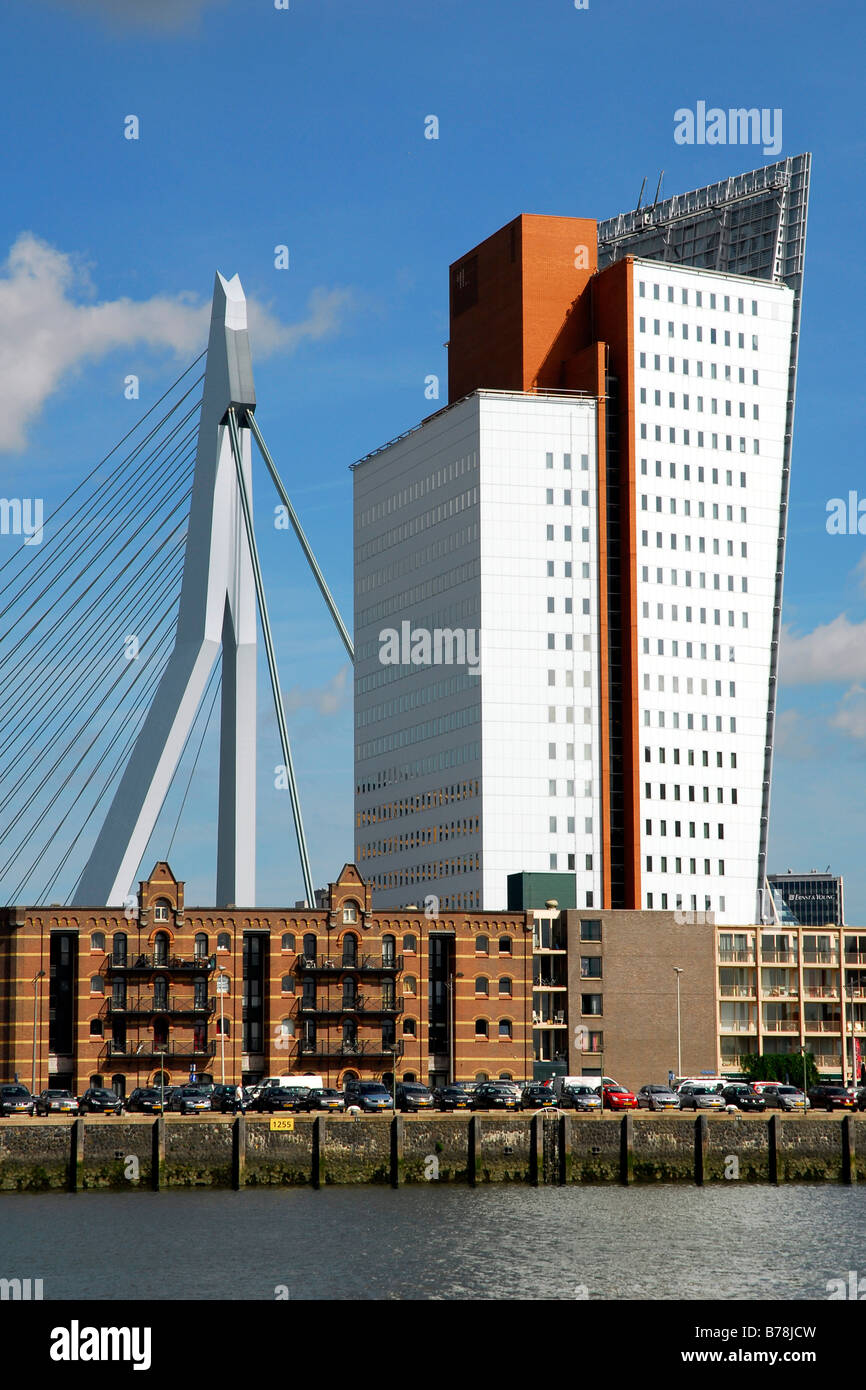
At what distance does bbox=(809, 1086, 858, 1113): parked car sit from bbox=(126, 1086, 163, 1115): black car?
120ft

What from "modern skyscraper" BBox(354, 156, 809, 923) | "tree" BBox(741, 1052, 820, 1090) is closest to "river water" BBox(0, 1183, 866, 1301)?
"tree" BBox(741, 1052, 820, 1090)

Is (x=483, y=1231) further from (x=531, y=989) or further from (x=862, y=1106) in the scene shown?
(x=531, y=989)

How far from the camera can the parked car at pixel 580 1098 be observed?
96.4 metres

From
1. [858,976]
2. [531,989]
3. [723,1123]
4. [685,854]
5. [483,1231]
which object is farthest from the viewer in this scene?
[685,854]

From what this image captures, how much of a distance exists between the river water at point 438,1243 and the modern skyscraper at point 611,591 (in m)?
104

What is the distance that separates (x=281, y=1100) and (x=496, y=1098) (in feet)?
34.9

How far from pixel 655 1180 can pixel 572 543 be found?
110568 mm

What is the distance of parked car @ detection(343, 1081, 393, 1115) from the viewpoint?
8950cm

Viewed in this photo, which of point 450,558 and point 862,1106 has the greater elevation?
point 450,558

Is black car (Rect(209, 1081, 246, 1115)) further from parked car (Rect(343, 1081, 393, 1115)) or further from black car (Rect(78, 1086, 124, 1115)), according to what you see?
parked car (Rect(343, 1081, 393, 1115))

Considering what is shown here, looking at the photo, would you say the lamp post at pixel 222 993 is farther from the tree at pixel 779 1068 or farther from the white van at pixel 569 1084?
the tree at pixel 779 1068

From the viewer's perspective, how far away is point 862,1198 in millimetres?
78750
